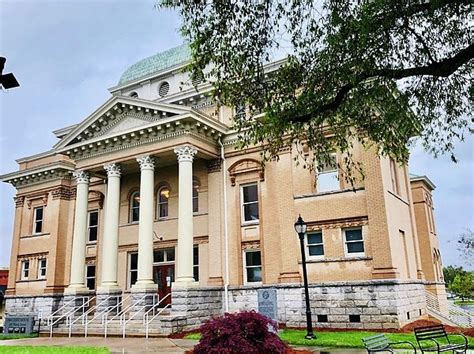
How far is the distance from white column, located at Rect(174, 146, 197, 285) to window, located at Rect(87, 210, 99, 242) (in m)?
9.09

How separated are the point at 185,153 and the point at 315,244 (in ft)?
24.8

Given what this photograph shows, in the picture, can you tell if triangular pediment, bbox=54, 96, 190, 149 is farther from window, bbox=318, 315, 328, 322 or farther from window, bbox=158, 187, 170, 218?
window, bbox=318, 315, 328, 322

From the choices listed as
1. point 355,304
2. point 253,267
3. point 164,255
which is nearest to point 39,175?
point 164,255

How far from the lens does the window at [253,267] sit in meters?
21.7

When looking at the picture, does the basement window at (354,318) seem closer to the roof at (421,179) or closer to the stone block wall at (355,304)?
the stone block wall at (355,304)

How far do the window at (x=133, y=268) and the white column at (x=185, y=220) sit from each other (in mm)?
5261

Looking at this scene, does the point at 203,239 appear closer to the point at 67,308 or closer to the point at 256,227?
the point at 256,227

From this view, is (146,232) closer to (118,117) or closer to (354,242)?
(118,117)

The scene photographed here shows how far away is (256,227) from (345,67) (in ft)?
42.5

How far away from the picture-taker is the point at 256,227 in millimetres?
21984

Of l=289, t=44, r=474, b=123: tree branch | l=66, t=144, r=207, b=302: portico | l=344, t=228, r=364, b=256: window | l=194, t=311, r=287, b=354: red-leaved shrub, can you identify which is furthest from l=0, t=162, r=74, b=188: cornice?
l=194, t=311, r=287, b=354: red-leaved shrub

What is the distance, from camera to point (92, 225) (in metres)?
27.8

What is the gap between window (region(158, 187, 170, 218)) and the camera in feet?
82.0

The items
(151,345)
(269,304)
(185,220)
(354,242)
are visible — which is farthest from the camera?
(185,220)
